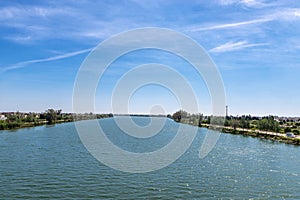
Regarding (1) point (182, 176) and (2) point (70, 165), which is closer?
(1) point (182, 176)

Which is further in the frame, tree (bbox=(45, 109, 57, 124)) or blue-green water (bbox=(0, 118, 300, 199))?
tree (bbox=(45, 109, 57, 124))

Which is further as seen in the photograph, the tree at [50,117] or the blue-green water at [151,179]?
the tree at [50,117]

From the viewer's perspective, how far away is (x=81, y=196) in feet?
34.2

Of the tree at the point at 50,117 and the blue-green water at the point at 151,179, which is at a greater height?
the tree at the point at 50,117

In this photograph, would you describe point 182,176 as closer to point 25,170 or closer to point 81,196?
point 81,196

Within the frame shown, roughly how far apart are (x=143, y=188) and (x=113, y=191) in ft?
4.15

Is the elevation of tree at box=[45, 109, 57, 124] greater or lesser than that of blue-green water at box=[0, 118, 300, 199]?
greater

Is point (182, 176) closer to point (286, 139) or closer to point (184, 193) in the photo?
point (184, 193)

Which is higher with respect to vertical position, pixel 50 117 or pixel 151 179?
pixel 50 117

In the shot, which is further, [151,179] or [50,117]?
[50,117]

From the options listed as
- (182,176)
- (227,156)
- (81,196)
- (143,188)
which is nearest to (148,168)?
(182,176)

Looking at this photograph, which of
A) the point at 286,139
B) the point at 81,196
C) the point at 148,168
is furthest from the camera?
the point at 286,139

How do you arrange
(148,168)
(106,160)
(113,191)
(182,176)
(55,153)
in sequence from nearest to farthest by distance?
(113,191) < (182,176) < (148,168) < (106,160) < (55,153)

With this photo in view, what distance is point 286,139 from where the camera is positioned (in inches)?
1195
